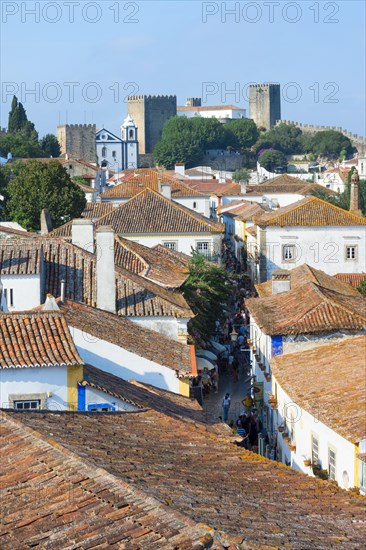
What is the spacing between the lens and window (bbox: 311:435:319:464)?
17.4m

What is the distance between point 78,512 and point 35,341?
22.9 ft

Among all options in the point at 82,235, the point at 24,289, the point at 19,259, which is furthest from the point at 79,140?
the point at 24,289

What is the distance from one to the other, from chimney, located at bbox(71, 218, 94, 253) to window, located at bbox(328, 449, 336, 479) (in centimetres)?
1019

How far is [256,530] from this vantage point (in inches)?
284

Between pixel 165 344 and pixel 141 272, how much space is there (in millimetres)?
7359

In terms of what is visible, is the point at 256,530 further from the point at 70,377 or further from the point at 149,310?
the point at 149,310

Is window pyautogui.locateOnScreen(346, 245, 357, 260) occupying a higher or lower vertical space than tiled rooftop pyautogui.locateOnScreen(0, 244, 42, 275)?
lower

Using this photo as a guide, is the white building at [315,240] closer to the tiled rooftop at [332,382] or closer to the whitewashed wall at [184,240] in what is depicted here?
the whitewashed wall at [184,240]

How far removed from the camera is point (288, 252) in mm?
44281

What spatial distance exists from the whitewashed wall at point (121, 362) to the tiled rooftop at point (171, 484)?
612cm

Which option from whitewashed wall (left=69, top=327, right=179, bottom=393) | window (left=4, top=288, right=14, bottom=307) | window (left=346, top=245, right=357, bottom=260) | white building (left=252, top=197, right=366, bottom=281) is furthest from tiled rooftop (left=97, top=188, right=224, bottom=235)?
whitewashed wall (left=69, top=327, right=179, bottom=393)

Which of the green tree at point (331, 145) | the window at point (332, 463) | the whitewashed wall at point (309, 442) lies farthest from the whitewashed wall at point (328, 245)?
the green tree at point (331, 145)

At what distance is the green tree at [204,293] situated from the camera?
2920cm

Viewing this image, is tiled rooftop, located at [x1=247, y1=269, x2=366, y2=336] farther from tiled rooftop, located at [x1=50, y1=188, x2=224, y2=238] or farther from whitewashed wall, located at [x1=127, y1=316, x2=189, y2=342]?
tiled rooftop, located at [x1=50, y1=188, x2=224, y2=238]
